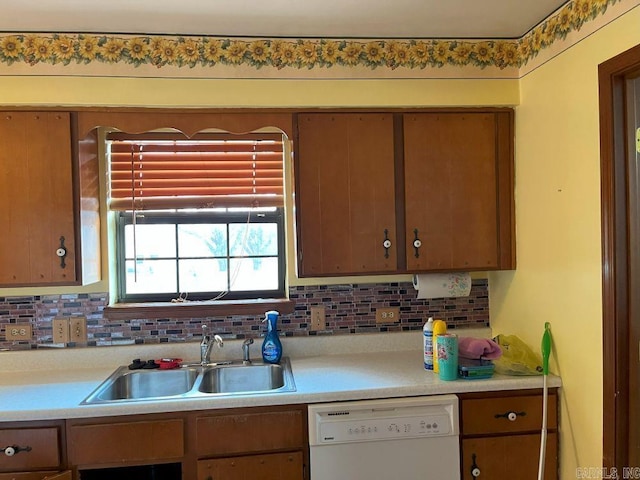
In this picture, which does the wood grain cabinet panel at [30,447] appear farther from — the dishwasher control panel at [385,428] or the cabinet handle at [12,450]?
the dishwasher control panel at [385,428]

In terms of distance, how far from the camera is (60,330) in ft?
7.70

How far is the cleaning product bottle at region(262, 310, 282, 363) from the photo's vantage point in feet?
7.65

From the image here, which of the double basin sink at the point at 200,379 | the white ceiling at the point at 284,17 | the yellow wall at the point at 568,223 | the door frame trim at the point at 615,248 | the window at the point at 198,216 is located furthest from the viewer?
the window at the point at 198,216

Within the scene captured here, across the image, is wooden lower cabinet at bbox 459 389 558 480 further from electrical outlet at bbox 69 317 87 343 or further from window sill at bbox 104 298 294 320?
electrical outlet at bbox 69 317 87 343

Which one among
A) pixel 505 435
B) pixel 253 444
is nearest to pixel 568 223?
pixel 505 435

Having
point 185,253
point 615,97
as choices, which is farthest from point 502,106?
point 185,253

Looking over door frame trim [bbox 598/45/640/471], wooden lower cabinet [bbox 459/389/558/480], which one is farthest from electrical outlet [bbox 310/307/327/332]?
door frame trim [bbox 598/45/640/471]

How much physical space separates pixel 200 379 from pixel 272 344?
1.19 ft

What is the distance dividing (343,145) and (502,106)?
0.77 meters

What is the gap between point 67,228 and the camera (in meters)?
2.12

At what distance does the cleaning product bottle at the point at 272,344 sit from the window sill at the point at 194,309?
0.11 meters

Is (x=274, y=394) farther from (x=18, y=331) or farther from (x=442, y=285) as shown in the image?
(x=18, y=331)

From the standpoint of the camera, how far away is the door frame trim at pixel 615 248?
65.1 inches

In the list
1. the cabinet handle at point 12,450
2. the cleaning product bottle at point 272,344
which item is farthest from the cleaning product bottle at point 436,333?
the cabinet handle at point 12,450
